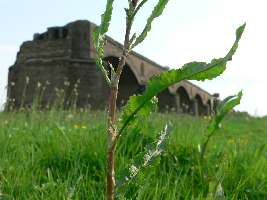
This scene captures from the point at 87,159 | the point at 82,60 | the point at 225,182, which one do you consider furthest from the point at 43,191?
the point at 82,60

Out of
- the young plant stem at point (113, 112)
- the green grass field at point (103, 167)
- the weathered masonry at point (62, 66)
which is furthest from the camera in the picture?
the weathered masonry at point (62, 66)

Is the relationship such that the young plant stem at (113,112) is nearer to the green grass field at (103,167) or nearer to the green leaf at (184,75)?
the green leaf at (184,75)

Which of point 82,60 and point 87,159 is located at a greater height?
point 82,60

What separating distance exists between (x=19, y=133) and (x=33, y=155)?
3.99 ft

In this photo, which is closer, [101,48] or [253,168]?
[101,48]

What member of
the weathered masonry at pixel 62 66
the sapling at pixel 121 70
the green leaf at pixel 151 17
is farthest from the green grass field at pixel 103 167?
the weathered masonry at pixel 62 66

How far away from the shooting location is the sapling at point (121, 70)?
1.35 m

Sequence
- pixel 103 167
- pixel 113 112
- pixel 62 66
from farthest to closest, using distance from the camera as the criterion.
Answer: pixel 62 66
pixel 103 167
pixel 113 112

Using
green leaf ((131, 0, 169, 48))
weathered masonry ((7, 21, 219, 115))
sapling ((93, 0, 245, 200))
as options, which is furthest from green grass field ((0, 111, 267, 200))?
weathered masonry ((7, 21, 219, 115))

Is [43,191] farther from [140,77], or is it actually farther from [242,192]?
[140,77]

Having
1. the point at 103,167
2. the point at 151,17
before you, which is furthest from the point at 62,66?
the point at 151,17

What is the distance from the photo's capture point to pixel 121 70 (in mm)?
1337

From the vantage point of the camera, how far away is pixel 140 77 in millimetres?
30438

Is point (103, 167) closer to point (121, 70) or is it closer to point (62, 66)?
point (121, 70)
